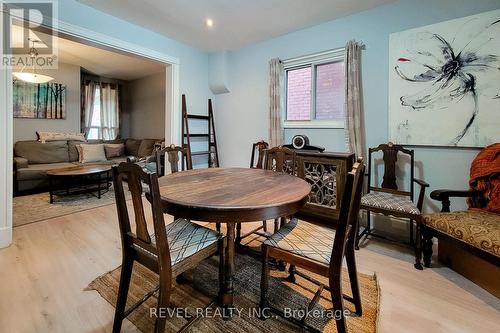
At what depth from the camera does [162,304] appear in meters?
1.05

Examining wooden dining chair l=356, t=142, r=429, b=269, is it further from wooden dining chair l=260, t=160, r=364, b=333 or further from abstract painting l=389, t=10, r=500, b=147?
wooden dining chair l=260, t=160, r=364, b=333

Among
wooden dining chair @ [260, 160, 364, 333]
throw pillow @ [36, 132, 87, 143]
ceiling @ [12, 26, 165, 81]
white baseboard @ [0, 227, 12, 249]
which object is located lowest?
white baseboard @ [0, 227, 12, 249]

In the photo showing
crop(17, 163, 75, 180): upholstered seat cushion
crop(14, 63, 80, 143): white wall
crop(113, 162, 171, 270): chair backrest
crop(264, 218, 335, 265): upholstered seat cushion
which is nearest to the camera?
crop(113, 162, 171, 270): chair backrest

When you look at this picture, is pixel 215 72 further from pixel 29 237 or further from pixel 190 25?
pixel 29 237

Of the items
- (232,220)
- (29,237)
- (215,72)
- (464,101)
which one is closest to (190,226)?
(232,220)

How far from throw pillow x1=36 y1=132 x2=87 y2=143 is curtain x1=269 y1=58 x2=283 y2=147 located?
14.0ft

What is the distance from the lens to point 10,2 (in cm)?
217

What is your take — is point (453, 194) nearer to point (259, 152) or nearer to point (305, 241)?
point (305, 241)

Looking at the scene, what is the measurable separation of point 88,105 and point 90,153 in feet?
5.20

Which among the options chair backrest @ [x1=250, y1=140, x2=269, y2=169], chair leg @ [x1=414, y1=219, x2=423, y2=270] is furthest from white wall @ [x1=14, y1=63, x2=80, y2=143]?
chair leg @ [x1=414, y1=219, x2=423, y2=270]

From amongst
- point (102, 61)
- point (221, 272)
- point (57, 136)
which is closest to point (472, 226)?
point (221, 272)

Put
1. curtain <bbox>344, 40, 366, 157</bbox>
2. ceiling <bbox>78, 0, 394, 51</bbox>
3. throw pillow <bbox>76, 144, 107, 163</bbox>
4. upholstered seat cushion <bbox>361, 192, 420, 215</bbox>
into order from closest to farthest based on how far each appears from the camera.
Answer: upholstered seat cushion <bbox>361, 192, 420, 215</bbox> → ceiling <bbox>78, 0, 394, 51</bbox> → curtain <bbox>344, 40, 366, 157</bbox> → throw pillow <bbox>76, 144, 107, 163</bbox>

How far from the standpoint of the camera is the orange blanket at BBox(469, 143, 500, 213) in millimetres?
1893

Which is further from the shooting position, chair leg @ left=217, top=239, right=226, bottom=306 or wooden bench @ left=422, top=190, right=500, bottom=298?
wooden bench @ left=422, top=190, right=500, bottom=298
